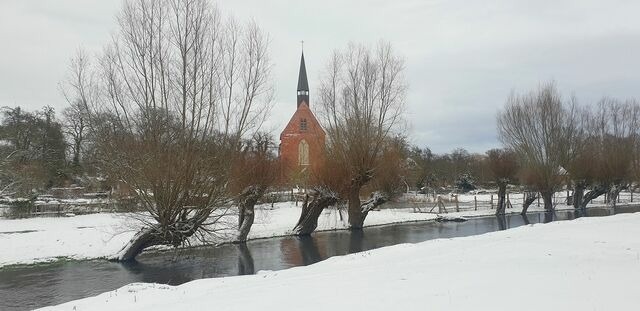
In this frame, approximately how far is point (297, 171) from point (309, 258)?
51.2ft

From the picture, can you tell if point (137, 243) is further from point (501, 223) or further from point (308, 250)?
point (501, 223)

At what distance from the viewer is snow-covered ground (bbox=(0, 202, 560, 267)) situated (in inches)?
786

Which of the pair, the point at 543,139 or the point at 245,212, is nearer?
the point at 245,212

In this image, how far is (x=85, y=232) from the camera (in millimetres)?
24375

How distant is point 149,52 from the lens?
19.0 metres

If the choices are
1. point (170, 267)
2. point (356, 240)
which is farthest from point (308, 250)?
point (170, 267)

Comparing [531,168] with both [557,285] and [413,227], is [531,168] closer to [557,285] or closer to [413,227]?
[413,227]

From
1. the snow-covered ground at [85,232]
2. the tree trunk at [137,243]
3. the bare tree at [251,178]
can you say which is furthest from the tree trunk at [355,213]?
the tree trunk at [137,243]

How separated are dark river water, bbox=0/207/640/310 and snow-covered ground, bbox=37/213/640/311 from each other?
4219 mm

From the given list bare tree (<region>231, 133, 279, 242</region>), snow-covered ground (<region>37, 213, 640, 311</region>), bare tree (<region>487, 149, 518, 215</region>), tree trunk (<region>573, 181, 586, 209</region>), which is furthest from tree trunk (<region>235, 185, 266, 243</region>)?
tree trunk (<region>573, 181, 586, 209</region>)

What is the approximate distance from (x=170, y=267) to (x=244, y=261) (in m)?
2.70

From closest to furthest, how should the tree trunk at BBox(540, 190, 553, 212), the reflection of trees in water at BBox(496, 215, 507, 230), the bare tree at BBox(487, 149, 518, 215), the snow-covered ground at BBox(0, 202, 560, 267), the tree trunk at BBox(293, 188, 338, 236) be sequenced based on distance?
the snow-covered ground at BBox(0, 202, 560, 267)
the tree trunk at BBox(293, 188, 338, 236)
the reflection of trees in water at BBox(496, 215, 507, 230)
the bare tree at BBox(487, 149, 518, 215)
the tree trunk at BBox(540, 190, 553, 212)

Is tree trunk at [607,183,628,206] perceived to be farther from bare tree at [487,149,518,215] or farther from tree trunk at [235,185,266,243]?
tree trunk at [235,185,266,243]

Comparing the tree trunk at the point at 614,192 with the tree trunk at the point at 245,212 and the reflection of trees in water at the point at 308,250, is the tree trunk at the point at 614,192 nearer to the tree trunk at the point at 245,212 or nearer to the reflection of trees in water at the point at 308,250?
the reflection of trees in water at the point at 308,250
